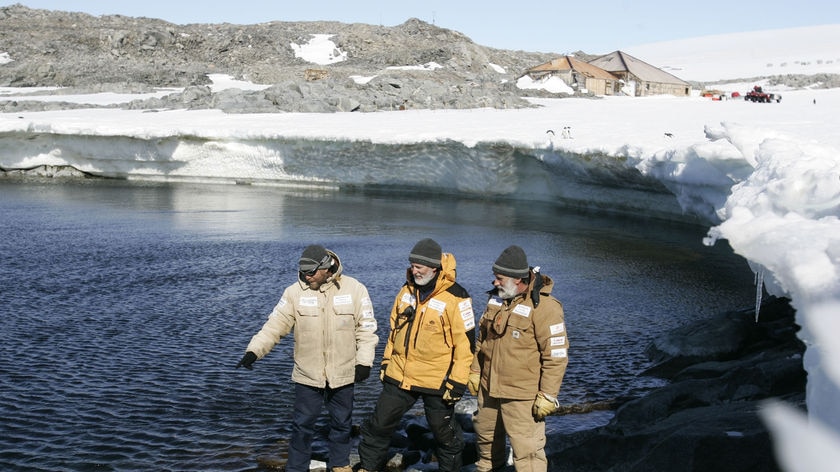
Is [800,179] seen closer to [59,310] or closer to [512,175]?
[59,310]

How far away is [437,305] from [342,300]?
661 mm

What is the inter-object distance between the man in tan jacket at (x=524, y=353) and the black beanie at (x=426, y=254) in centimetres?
37

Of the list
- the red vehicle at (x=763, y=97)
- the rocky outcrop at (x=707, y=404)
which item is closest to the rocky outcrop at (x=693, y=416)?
the rocky outcrop at (x=707, y=404)

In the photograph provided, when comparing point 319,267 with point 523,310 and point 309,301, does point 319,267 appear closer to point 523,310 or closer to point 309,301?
point 309,301

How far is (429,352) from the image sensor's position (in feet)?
16.7

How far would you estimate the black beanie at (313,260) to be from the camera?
16.9 feet

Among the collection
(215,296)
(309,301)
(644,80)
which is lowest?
(215,296)

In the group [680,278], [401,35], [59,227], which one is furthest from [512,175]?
[401,35]

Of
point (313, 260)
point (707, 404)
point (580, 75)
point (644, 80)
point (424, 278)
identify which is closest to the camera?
point (424, 278)

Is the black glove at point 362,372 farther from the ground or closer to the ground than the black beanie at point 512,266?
closer to the ground

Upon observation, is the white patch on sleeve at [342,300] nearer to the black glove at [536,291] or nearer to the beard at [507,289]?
the beard at [507,289]

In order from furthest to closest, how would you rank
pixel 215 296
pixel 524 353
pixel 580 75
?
pixel 580 75 < pixel 215 296 < pixel 524 353

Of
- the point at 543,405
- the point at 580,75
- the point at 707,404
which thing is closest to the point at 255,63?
the point at 580,75

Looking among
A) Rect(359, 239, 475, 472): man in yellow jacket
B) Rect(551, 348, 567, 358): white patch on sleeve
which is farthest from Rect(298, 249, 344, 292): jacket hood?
Rect(551, 348, 567, 358): white patch on sleeve
